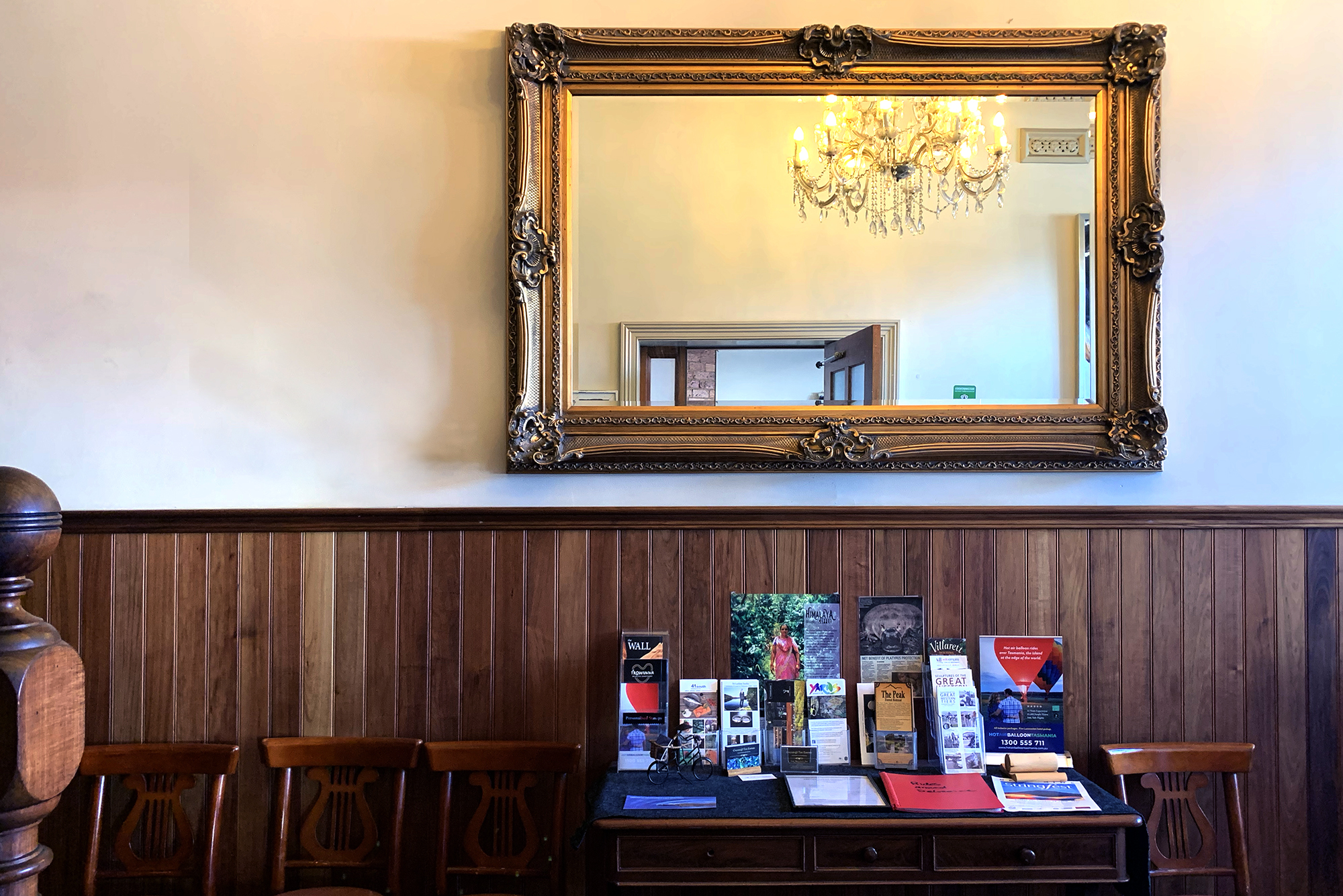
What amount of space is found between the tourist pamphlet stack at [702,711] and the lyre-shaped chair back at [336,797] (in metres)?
0.78

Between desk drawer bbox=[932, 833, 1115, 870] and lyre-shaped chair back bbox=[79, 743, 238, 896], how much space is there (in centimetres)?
198

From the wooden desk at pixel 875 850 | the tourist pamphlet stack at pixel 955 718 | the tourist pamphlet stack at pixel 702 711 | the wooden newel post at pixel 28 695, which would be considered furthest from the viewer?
the tourist pamphlet stack at pixel 702 711

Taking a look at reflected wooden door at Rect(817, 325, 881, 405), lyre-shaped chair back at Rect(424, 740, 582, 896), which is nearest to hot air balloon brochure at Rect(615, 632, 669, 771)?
lyre-shaped chair back at Rect(424, 740, 582, 896)

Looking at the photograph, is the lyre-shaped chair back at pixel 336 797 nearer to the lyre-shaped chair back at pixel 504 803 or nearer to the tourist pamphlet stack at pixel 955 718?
the lyre-shaped chair back at pixel 504 803

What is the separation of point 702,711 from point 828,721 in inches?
14.3

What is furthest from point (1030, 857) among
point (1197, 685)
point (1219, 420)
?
point (1219, 420)

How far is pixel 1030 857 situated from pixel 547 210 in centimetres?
217

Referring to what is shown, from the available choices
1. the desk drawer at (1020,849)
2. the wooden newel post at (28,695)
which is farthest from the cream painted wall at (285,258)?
the wooden newel post at (28,695)

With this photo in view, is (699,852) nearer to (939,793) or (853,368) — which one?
(939,793)

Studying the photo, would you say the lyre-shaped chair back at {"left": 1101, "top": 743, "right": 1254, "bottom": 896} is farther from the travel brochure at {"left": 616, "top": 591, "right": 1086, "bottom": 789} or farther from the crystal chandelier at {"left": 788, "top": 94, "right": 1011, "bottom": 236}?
the crystal chandelier at {"left": 788, "top": 94, "right": 1011, "bottom": 236}

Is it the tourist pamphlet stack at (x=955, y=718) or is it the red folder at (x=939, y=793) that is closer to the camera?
the red folder at (x=939, y=793)

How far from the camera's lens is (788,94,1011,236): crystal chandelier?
2557 mm

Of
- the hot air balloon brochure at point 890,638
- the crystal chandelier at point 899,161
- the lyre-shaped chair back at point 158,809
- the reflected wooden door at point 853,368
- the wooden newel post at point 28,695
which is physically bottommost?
the lyre-shaped chair back at point 158,809

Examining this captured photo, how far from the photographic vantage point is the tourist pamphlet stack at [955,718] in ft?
7.64
